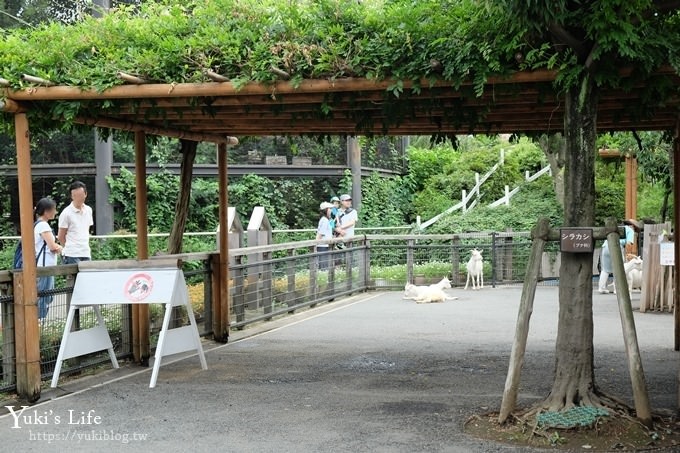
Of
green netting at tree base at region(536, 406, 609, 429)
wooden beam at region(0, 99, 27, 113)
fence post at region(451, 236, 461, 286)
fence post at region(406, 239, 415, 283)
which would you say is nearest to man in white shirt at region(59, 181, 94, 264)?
wooden beam at region(0, 99, 27, 113)

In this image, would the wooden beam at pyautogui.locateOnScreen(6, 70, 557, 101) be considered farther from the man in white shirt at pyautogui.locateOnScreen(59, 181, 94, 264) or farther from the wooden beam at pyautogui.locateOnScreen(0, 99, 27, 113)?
the man in white shirt at pyautogui.locateOnScreen(59, 181, 94, 264)

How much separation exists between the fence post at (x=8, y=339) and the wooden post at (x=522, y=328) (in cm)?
439

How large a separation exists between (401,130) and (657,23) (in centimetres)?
408

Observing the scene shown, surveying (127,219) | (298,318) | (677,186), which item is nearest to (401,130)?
(677,186)

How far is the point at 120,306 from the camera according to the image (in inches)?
355

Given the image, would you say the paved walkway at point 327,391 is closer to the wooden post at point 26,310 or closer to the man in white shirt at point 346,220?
the wooden post at point 26,310

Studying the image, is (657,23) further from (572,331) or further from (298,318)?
(298,318)

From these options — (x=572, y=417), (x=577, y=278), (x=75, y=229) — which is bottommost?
(x=572, y=417)

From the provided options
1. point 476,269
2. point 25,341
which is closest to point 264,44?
point 25,341

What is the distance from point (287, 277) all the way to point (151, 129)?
4.52 meters

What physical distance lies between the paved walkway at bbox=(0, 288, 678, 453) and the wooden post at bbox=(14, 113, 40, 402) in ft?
0.86

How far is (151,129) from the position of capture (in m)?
9.24

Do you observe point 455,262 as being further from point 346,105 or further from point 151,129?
point 346,105

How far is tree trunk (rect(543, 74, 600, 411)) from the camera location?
6.08 m
